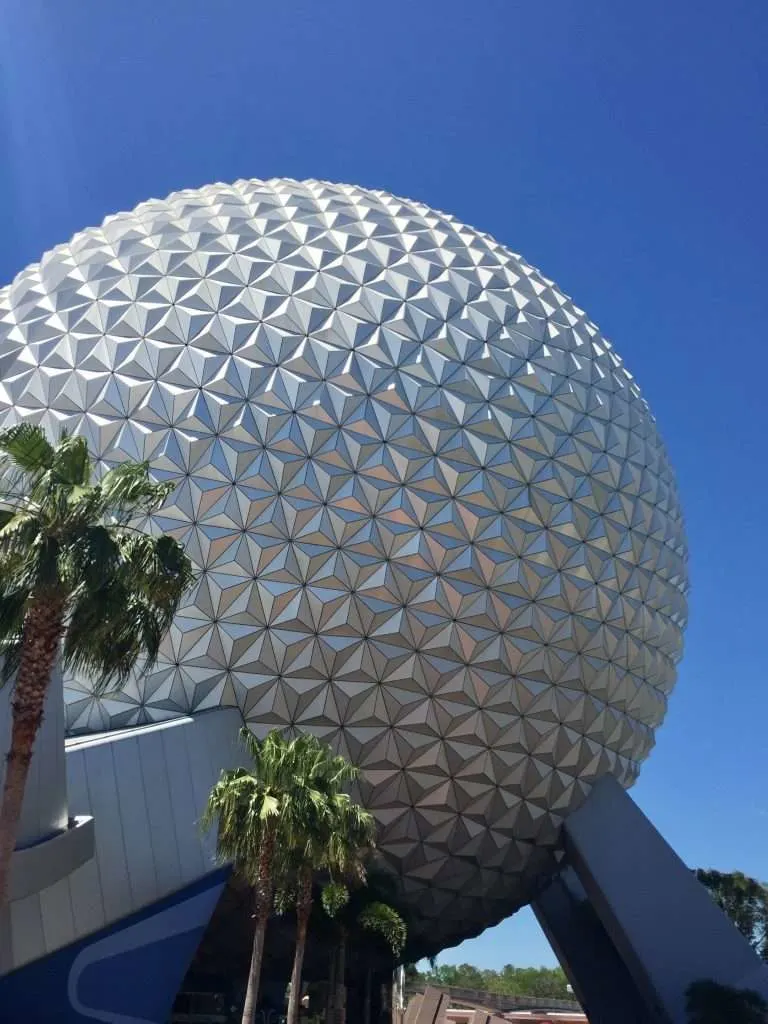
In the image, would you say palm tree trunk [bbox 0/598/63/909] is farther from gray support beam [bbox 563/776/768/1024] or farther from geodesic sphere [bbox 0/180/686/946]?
gray support beam [bbox 563/776/768/1024]

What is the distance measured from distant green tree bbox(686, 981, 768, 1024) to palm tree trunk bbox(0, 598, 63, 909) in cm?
1521

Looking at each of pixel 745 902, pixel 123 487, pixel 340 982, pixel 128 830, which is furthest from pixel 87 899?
pixel 745 902

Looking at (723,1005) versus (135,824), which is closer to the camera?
(135,824)

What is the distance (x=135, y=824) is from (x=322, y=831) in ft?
17.4

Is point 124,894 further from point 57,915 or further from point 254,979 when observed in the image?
point 254,979

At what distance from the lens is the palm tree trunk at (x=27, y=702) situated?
8.80 m

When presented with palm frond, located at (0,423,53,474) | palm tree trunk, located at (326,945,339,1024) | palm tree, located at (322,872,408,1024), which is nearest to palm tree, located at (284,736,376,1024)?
palm tree, located at (322,872,408,1024)

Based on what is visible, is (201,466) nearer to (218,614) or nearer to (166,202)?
(218,614)

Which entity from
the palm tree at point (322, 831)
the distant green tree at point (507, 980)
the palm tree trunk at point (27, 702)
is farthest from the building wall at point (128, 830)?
the distant green tree at point (507, 980)

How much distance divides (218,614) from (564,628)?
851 centimetres

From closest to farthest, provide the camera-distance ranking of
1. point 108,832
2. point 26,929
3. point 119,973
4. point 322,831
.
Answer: point 322,831, point 26,929, point 119,973, point 108,832

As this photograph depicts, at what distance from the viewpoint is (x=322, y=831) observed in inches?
504

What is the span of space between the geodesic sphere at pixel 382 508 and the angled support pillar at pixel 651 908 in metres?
0.94

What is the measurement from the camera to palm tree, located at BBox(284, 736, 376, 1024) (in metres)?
12.6
